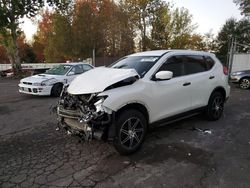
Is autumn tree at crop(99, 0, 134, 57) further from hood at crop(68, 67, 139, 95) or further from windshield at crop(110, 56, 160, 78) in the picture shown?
hood at crop(68, 67, 139, 95)

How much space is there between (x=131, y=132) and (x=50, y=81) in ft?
21.5

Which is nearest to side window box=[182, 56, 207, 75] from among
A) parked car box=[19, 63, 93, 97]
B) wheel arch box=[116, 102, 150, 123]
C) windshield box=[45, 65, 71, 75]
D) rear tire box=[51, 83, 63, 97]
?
wheel arch box=[116, 102, 150, 123]

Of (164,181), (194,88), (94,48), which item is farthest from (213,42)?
(164,181)

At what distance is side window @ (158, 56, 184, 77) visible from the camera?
4900 mm

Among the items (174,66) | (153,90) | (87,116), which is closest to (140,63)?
(174,66)

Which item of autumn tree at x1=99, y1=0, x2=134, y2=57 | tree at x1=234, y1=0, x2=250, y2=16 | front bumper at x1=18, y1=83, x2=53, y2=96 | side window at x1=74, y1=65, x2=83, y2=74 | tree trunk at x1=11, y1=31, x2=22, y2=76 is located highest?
tree at x1=234, y1=0, x2=250, y2=16

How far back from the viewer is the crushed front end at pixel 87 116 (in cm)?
379

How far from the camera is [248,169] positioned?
Result: 3645mm

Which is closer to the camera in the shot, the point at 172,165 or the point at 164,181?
the point at 164,181

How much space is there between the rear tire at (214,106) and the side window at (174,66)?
1305mm

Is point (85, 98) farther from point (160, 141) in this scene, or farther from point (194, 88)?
point (194, 88)

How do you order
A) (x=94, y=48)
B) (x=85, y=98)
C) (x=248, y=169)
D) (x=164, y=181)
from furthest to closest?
(x=94, y=48), (x=85, y=98), (x=248, y=169), (x=164, y=181)

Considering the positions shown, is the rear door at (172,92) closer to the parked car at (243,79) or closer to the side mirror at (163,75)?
the side mirror at (163,75)

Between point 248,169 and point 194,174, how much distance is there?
868 millimetres
